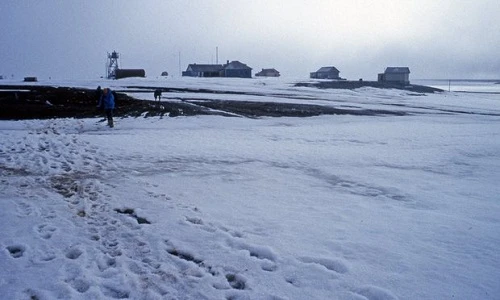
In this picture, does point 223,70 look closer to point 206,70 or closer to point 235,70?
point 235,70

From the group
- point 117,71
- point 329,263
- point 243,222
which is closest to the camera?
point 329,263

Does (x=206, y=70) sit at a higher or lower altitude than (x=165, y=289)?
higher

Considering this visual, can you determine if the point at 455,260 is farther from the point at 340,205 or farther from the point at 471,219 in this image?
the point at 340,205

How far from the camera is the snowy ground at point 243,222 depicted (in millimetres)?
4254

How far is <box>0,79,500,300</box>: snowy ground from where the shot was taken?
14.0ft

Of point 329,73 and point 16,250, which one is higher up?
point 329,73

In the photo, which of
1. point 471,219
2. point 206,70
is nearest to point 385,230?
point 471,219

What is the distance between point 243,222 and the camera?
6121 mm

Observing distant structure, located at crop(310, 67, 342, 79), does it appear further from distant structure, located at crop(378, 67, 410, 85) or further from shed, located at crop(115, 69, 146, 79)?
shed, located at crop(115, 69, 146, 79)

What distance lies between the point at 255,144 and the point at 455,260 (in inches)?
382

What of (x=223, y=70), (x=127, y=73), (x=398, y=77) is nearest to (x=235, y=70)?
(x=223, y=70)

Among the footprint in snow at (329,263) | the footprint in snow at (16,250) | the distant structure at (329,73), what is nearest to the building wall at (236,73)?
the distant structure at (329,73)

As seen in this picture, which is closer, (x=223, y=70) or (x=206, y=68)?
(x=206, y=68)

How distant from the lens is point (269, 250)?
504 centimetres
